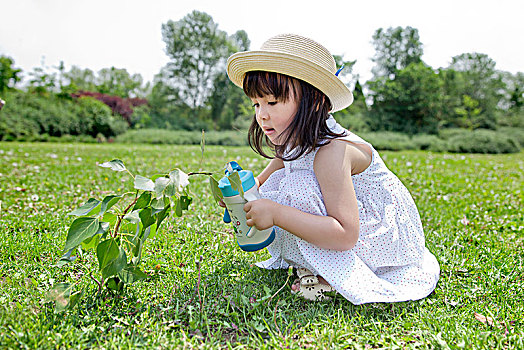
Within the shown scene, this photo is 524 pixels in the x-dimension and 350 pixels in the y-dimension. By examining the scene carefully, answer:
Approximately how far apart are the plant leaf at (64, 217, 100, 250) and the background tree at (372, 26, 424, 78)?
26.0 metres

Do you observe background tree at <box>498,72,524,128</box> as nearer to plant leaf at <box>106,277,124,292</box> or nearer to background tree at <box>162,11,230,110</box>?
background tree at <box>162,11,230,110</box>

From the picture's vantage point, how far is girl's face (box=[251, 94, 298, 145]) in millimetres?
1834

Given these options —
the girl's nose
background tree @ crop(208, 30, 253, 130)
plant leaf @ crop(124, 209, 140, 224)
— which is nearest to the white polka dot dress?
the girl's nose

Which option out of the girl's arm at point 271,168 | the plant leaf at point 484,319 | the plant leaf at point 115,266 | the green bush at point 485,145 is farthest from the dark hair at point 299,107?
the green bush at point 485,145

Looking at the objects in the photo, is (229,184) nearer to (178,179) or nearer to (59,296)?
(178,179)

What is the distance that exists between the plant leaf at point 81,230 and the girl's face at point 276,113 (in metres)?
0.88

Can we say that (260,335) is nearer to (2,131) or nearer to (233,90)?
(2,131)

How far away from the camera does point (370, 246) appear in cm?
190

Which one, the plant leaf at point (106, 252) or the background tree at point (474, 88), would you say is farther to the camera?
the background tree at point (474, 88)

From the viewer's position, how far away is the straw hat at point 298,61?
1758mm

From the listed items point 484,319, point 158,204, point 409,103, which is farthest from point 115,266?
point 409,103

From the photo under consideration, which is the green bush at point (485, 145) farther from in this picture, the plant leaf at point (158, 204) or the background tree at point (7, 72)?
the background tree at point (7, 72)

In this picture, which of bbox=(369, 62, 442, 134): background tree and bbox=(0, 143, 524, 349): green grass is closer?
bbox=(0, 143, 524, 349): green grass

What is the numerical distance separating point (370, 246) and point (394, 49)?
26445 millimetres
